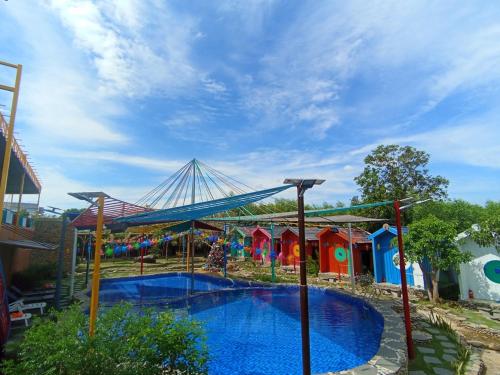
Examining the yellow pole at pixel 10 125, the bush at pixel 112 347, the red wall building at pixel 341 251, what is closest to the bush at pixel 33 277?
the yellow pole at pixel 10 125

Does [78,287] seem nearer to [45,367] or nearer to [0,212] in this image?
[0,212]

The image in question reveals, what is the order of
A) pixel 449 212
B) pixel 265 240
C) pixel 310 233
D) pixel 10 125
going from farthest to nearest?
pixel 265 240 < pixel 449 212 < pixel 310 233 < pixel 10 125

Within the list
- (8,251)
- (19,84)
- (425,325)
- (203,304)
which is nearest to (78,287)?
(8,251)

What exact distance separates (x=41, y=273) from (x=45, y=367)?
12833 millimetres

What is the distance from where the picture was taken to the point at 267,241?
23391 millimetres

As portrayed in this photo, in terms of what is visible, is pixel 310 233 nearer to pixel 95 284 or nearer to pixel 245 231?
pixel 245 231

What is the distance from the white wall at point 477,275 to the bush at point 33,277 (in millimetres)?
16968

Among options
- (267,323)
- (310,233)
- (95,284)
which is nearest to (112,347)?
(95,284)

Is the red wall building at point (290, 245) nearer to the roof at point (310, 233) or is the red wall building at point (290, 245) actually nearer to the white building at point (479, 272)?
the roof at point (310, 233)

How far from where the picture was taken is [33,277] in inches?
494

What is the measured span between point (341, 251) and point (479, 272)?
23.0 ft

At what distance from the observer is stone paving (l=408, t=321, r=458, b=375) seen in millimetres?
5270

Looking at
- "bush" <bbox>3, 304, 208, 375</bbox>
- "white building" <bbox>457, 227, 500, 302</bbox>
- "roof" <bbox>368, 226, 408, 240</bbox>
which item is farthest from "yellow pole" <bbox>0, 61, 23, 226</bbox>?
"white building" <bbox>457, 227, 500, 302</bbox>

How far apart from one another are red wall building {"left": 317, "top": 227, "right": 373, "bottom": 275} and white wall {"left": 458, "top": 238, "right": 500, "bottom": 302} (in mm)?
5306
